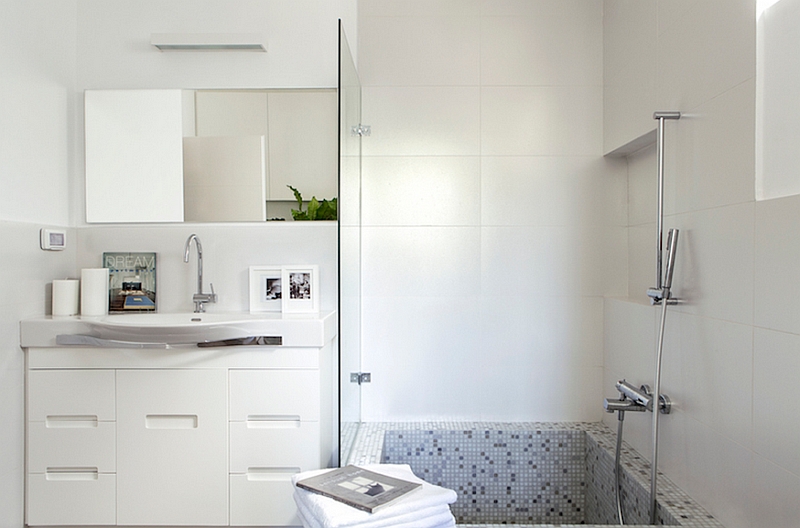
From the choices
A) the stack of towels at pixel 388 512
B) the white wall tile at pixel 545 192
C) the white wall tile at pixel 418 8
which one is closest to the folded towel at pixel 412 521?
the stack of towels at pixel 388 512

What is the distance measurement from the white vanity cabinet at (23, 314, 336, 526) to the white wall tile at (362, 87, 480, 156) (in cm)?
99

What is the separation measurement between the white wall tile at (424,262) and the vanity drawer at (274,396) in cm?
62

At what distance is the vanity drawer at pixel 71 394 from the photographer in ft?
6.48

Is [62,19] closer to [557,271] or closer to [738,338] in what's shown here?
[557,271]

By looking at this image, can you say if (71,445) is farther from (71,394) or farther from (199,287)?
(199,287)

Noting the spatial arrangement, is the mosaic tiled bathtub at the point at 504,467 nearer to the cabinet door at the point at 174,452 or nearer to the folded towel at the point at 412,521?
the cabinet door at the point at 174,452

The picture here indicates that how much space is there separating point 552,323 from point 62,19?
244 cm

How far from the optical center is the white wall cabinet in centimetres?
196

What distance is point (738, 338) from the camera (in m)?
1.43

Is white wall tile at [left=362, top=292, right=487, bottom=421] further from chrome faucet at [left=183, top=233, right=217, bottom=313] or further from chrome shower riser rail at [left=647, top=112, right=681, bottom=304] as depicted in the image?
chrome shower riser rail at [left=647, top=112, right=681, bottom=304]

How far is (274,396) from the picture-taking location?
197 centimetres

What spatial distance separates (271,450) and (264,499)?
0.57 feet

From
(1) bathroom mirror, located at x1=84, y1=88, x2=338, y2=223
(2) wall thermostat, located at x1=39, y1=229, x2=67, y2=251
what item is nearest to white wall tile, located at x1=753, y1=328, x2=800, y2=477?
(1) bathroom mirror, located at x1=84, y1=88, x2=338, y2=223

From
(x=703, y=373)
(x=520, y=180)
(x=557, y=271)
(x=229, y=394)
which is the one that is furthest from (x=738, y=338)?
(x=229, y=394)
